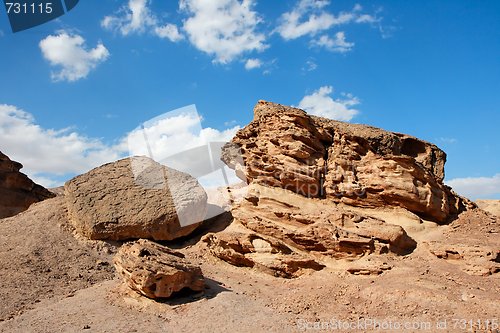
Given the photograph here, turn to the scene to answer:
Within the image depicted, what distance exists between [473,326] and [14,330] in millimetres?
11271

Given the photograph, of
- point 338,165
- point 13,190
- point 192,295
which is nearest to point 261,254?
point 192,295

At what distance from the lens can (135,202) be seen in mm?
16562

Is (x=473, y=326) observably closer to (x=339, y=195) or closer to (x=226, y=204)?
(x=339, y=195)

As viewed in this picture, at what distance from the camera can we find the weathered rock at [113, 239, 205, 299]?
1098cm

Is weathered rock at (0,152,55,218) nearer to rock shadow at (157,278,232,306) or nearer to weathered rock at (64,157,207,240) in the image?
weathered rock at (64,157,207,240)

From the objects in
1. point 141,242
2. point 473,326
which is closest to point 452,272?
point 473,326

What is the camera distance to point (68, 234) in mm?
16359

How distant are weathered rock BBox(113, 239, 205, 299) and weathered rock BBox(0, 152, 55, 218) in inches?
682

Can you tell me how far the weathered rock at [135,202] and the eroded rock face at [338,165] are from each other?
9.67 ft

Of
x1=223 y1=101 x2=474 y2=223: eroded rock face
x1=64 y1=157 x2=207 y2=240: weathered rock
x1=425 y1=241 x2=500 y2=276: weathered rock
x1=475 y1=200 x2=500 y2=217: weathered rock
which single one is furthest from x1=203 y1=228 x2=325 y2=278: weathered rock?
x1=475 y1=200 x2=500 y2=217: weathered rock

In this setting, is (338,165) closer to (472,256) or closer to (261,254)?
(261,254)

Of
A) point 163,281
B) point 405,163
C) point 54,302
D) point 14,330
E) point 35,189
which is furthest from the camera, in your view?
point 35,189

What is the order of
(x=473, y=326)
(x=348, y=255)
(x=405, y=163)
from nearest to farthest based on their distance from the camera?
(x=473, y=326) < (x=348, y=255) < (x=405, y=163)

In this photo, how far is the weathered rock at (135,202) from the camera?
16.0 m
